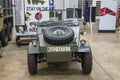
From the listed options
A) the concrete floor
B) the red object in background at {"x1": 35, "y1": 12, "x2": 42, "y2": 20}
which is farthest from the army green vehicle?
the red object in background at {"x1": 35, "y1": 12, "x2": 42, "y2": 20}

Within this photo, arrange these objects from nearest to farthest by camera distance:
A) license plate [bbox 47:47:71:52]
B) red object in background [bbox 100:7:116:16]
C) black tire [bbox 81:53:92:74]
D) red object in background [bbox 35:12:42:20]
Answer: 1. license plate [bbox 47:47:71:52]
2. black tire [bbox 81:53:92:74]
3. red object in background [bbox 35:12:42:20]
4. red object in background [bbox 100:7:116:16]

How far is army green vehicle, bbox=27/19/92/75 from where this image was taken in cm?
419

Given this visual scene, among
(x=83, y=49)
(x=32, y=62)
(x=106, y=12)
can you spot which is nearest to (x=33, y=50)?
(x=32, y=62)

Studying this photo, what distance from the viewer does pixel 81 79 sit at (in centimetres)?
426

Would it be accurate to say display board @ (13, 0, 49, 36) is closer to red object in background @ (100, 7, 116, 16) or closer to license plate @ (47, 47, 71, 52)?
license plate @ (47, 47, 71, 52)

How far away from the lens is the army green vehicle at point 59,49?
4.19 metres

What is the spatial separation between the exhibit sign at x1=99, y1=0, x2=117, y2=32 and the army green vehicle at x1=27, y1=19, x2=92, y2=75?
6.17 metres

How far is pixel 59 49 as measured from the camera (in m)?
4.17

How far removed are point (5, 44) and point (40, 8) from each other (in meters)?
1.53

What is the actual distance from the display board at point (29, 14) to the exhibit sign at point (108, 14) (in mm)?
Result: 3984

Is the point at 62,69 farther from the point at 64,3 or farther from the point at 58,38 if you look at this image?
the point at 64,3

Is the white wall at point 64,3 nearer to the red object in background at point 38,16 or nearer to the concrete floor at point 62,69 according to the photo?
the red object in background at point 38,16

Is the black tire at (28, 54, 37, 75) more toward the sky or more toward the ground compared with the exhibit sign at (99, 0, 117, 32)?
more toward the ground

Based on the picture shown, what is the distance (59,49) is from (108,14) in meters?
6.87
